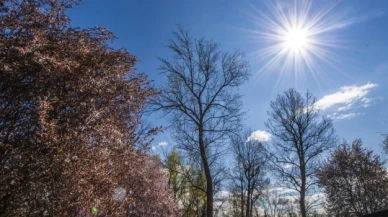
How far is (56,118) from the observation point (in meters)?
4.09

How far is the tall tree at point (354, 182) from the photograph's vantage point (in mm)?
17719

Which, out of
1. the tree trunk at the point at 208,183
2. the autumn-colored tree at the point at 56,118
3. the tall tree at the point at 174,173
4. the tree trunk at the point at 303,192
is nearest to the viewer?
the autumn-colored tree at the point at 56,118

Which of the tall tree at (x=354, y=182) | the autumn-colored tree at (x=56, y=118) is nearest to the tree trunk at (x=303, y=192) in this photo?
the tall tree at (x=354, y=182)

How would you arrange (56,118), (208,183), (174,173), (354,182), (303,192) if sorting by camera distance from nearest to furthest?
(56,118), (208,183), (303,192), (354,182), (174,173)

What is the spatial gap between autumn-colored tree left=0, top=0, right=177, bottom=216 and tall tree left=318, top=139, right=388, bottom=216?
55.8 ft

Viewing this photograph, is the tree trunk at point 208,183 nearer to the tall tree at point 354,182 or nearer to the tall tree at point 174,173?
the tall tree at point 174,173

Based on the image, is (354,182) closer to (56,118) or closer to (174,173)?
(174,173)

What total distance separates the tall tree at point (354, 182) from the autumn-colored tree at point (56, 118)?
1701 cm

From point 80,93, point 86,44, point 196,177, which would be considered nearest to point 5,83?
point 80,93

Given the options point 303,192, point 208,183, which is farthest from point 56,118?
point 303,192

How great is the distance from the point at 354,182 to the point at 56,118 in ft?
66.6

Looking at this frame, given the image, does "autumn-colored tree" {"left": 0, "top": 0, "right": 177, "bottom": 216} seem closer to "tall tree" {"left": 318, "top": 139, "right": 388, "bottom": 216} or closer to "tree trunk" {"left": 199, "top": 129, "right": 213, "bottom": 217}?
"tree trunk" {"left": 199, "top": 129, "right": 213, "bottom": 217}

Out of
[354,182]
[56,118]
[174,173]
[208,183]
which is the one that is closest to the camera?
[56,118]

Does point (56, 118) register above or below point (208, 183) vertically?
below
